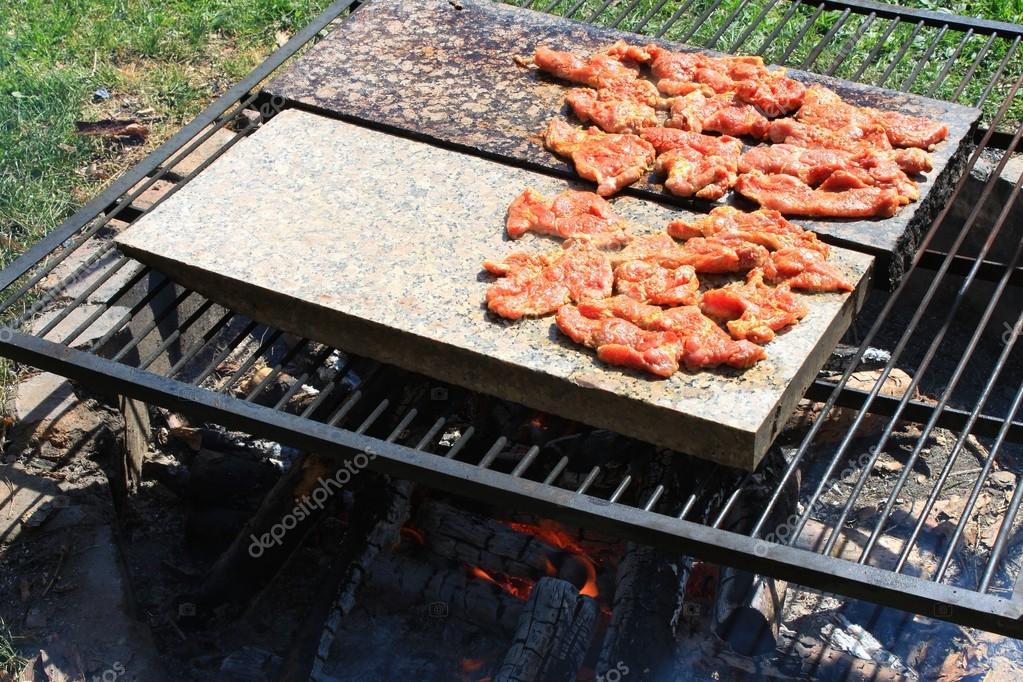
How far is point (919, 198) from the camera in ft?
13.4

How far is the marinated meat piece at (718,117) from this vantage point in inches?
172

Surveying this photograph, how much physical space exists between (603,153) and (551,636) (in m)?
1.70

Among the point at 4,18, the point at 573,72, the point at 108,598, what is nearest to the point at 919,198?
the point at 573,72

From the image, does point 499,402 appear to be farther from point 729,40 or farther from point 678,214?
point 729,40

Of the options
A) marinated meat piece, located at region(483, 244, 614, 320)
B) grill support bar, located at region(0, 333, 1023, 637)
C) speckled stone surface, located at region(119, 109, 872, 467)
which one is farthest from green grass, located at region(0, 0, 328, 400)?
marinated meat piece, located at region(483, 244, 614, 320)

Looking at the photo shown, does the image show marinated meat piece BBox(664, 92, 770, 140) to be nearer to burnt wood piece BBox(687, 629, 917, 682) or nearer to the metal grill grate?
the metal grill grate

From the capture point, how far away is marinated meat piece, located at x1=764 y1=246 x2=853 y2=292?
3.68 metres

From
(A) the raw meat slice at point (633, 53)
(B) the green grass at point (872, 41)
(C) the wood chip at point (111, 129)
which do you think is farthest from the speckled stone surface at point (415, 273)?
(B) the green grass at point (872, 41)

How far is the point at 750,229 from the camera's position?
12.6 feet

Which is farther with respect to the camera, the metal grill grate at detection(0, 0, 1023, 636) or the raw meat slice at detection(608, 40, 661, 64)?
the raw meat slice at detection(608, 40, 661, 64)

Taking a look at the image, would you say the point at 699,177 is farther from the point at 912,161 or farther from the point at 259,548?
the point at 259,548

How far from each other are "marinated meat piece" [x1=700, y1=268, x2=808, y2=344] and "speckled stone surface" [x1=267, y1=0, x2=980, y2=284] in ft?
1.43

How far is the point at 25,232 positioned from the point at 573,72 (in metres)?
2.77

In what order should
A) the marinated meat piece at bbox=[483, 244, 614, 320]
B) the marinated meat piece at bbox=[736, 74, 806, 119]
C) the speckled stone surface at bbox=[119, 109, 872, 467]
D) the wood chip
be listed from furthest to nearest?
the wood chip → the marinated meat piece at bbox=[736, 74, 806, 119] → the marinated meat piece at bbox=[483, 244, 614, 320] → the speckled stone surface at bbox=[119, 109, 872, 467]
